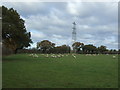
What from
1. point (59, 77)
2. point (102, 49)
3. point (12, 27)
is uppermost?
point (12, 27)

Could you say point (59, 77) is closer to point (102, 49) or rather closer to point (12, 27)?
point (12, 27)

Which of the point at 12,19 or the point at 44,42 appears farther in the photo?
the point at 44,42

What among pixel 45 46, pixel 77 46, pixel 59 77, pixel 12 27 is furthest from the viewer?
pixel 77 46

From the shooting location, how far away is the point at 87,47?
118562 mm

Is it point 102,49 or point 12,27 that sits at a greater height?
point 12,27

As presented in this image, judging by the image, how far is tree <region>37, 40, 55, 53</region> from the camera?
11275 cm

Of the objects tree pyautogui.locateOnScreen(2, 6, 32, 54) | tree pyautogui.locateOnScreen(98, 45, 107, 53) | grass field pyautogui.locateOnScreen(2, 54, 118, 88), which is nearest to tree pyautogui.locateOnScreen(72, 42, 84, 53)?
tree pyautogui.locateOnScreen(98, 45, 107, 53)

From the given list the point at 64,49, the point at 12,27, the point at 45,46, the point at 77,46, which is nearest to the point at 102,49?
the point at 77,46

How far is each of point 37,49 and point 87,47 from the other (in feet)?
90.3

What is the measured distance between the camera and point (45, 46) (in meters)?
113

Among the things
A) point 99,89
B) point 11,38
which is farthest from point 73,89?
point 11,38

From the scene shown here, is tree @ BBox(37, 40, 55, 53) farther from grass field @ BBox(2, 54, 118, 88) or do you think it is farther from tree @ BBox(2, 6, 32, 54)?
grass field @ BBox(2, 54, 118, 88)

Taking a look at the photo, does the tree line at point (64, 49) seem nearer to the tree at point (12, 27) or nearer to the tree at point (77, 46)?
the tree at point (77, 46)

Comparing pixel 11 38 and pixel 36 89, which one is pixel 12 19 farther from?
pixel 36 89
